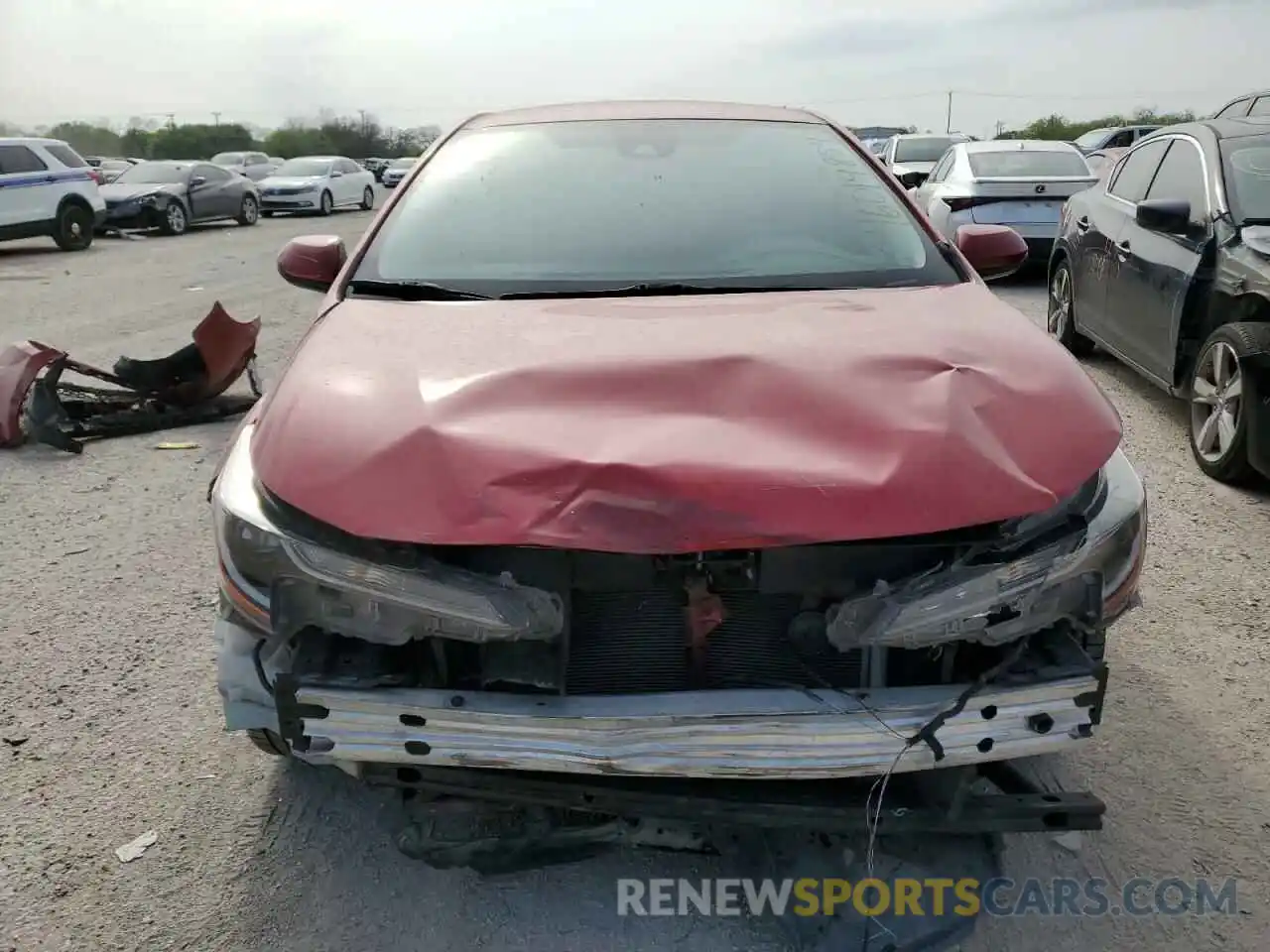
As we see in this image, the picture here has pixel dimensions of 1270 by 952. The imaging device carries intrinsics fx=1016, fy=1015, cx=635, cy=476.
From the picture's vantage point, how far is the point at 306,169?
23.8 metres

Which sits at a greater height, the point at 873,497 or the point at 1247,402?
the point at 873,497

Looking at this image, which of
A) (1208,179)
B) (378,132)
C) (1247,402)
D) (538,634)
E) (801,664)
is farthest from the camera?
(378,132)

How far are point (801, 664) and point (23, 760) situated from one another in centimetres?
215

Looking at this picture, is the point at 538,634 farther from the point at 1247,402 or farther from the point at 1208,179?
→ the point at 1208,179

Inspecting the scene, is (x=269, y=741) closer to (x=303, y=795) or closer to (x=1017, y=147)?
(x=303, y=795)

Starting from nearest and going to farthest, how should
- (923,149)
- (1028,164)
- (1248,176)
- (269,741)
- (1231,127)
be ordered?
1. (269,741)
2. (1248,176)
3. (1231,127)
4. (1028,164)
5. (923,149)

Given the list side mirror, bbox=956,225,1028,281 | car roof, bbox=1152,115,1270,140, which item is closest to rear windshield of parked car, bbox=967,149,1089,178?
car roof, bbox=1152,115,1270,140

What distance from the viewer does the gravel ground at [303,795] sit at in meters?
2.15

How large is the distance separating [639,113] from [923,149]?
566 inches

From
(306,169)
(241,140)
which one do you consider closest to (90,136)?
(241,140)

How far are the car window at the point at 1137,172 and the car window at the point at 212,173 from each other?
17.4 metres

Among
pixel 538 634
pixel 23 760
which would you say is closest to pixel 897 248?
pixel 538 634

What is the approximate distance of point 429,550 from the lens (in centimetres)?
191

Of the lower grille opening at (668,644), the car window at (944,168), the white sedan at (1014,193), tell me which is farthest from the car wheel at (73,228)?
the lower grille opening at (668,644)
